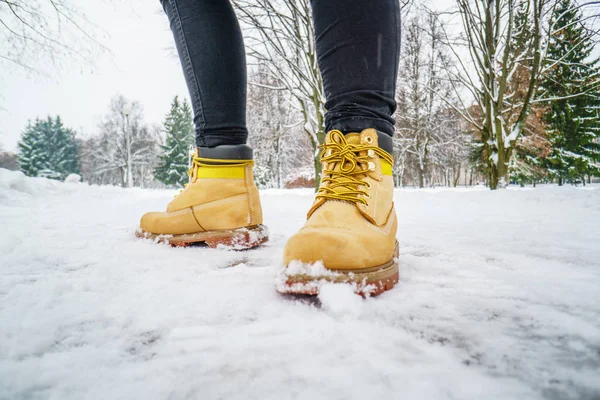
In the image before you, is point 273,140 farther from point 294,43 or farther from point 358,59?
point 358,59

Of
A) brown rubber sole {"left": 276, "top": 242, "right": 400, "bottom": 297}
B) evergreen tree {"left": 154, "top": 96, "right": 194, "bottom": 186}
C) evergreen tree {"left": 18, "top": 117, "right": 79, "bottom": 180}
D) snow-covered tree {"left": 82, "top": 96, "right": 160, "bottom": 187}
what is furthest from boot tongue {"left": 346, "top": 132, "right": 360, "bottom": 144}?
evergreen tree {"left": 18, "top": 117, "right": 79, "bottom": 180}

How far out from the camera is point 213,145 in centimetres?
112

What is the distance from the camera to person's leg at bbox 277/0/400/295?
72 centimetres

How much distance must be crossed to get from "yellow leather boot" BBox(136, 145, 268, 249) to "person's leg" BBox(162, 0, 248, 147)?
8 centimetres

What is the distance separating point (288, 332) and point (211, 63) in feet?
3.27

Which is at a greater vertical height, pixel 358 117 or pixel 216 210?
pixel 358 117

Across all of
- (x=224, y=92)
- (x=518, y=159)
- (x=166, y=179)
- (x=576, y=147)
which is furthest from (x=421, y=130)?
(x=166, y=179)

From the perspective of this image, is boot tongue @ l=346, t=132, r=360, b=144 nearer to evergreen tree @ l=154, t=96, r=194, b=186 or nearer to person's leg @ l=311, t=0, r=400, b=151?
person's leg @ l=311, t=0, r=400, b=151


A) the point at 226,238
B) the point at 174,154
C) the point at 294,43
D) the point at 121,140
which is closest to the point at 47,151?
the point at 121,140

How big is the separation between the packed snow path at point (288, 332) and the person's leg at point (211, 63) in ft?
1.76

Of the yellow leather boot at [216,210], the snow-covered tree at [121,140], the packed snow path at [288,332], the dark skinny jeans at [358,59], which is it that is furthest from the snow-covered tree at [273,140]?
the snow-covered tree at [121,140]

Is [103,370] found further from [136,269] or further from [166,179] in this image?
[166,179]

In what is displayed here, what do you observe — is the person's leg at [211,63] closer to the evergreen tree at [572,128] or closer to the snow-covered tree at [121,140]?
the evergreen tree at [572,128]

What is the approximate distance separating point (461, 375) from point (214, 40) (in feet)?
3.87
